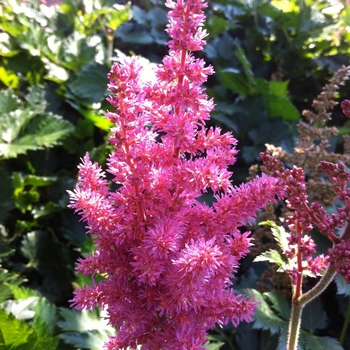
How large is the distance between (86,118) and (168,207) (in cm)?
115

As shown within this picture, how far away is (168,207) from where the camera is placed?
0.58 meters

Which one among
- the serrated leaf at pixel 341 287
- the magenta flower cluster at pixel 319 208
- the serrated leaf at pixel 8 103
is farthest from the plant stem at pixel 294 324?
the serrated leaf at pixel 8 103

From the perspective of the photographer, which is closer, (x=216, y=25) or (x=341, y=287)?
(x=341, y=287)

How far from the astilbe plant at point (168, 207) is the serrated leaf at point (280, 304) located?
0.37 m

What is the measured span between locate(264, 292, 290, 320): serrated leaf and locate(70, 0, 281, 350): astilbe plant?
369 millimetres

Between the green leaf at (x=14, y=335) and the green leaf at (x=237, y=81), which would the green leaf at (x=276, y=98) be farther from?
the green leaf at (x=14, y=335)

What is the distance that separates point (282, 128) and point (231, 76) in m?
0.28

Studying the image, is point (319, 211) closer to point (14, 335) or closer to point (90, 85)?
point (14, 335)

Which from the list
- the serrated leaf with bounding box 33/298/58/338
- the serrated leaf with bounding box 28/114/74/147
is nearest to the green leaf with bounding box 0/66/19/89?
the serrated leaf with bounding box 28/114/74/147

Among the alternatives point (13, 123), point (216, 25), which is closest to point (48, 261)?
point (13, 123)

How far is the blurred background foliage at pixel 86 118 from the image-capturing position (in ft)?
3.30

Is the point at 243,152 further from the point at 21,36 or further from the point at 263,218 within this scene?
the point at 21,36

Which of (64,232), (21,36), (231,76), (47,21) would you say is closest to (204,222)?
(64,232)

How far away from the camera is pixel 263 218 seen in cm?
102
